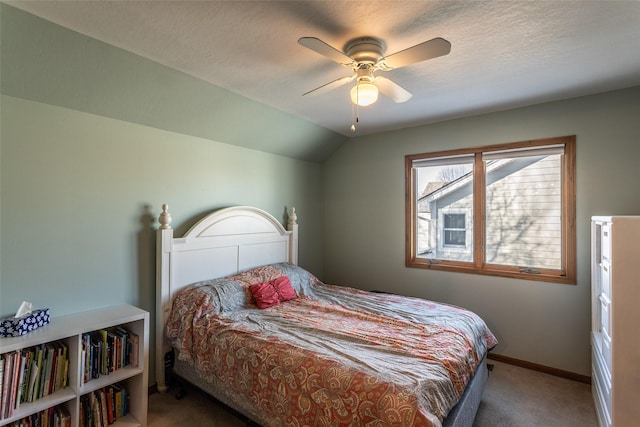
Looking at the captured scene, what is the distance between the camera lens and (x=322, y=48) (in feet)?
5.21

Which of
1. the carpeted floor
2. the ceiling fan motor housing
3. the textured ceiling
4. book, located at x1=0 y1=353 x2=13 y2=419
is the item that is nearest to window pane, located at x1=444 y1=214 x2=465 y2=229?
the textured ceiling

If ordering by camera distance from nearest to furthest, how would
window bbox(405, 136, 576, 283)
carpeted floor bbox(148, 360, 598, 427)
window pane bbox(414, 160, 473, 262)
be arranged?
1. carpeted floor bbox(148, 360, 598, 427)
2. window bbox(405, 136, 576, 283)
3. window pane bbox(414, 160, 473, 262)

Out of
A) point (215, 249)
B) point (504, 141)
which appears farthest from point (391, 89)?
point (215, 249)

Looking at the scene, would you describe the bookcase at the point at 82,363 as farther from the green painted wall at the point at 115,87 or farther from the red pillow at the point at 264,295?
the green painted wall at the point at 115,87

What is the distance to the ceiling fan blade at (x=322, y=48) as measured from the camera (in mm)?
1489

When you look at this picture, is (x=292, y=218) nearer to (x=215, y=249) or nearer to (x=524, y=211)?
(x=215, y=249)

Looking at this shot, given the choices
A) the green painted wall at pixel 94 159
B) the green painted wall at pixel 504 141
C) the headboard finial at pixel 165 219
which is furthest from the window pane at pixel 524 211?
the headboard finial at pixel 165 219

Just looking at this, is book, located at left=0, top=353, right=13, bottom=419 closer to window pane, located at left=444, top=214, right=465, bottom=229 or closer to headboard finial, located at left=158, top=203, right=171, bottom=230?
headboard finial, located at left=158, top=203, right=171, bottom=230

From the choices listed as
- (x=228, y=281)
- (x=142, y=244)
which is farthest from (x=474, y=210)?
(x=142, y=244)

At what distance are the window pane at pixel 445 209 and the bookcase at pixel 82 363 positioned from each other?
2923 mm

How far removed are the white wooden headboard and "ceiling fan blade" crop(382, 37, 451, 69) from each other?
202 centimetres

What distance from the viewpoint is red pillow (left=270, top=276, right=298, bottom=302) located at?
2873mm

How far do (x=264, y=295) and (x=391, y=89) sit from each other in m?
1.96

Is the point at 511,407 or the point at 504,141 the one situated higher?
the point at 504,141
